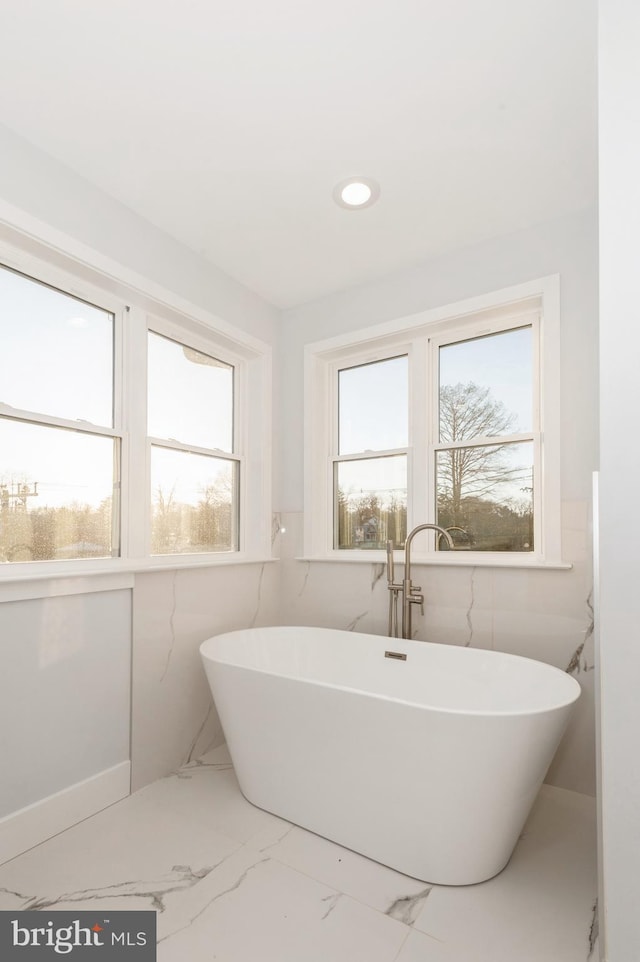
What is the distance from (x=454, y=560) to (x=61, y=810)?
1911 mm

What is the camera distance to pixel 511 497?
248 centimetres

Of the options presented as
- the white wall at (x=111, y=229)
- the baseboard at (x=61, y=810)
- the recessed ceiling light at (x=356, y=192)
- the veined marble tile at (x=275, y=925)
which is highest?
the recessed ceiling light at (x=356, y=192)

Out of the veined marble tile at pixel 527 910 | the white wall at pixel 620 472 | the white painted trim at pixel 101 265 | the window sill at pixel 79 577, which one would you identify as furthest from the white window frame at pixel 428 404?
the white wall at pixel 620 472

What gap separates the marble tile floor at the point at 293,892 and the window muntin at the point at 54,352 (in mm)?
1608

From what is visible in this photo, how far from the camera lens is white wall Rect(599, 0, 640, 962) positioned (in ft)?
2.96

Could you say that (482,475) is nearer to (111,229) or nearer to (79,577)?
(79,577)

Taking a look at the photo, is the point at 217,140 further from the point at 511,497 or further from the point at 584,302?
the point at 511,497

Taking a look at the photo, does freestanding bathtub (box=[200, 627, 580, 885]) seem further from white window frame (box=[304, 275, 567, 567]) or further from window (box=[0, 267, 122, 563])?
window (box=[0, 267, 122, 563])

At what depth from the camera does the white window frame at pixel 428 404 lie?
2262 mm

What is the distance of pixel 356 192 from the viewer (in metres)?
2.08

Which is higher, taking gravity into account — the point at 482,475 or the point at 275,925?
the point at 482,475

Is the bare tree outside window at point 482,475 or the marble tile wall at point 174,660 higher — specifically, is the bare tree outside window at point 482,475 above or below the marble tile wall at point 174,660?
above

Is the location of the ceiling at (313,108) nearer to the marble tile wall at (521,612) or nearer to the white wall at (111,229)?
the white wall at (111,229)

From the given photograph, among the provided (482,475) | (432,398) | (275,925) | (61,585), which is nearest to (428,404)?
(432,398)
